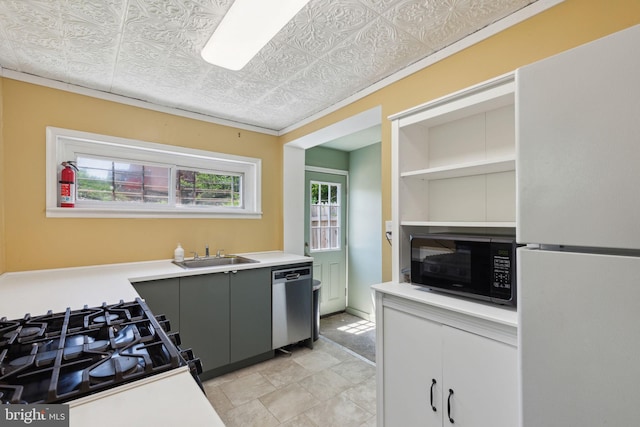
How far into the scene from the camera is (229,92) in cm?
243

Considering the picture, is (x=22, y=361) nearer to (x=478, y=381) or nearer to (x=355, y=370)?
(x=478, y=381)

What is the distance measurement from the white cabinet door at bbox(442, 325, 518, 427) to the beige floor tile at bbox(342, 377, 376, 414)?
887mm

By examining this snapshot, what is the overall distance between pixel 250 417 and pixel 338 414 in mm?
603

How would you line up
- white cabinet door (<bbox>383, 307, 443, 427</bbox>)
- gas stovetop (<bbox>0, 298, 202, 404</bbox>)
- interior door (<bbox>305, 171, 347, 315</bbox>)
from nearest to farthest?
gas stovetop (<bbox>0, 298, 202, 404</bbox>), white cabinet door (<bbox>383, 307, 443, 427</bbox>), interior door (<bbox>305, 171, 347, 315</bbox>)

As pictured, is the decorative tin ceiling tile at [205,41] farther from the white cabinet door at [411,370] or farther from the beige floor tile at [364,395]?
the beige floor tile at [364,395]

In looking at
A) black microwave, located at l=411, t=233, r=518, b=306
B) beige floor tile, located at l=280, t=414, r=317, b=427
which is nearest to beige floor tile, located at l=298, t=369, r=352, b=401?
beige floor tile, located at l=280, t=414, r=317, b=427

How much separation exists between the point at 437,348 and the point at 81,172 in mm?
2965

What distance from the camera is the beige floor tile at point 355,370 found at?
2428mm

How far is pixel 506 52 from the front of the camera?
5.08ft

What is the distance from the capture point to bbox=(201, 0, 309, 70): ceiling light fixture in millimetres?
1285

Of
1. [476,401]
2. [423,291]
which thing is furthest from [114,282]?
[476,401]

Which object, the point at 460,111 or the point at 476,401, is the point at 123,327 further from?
the point at 460,111

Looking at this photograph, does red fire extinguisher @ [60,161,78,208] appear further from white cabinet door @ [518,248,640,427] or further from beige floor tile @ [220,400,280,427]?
white cabinet door @ [518,248,640,427]

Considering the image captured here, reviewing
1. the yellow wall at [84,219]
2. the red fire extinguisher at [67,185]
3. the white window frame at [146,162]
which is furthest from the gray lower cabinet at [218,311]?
the red fire extinguisher at [67,185]
